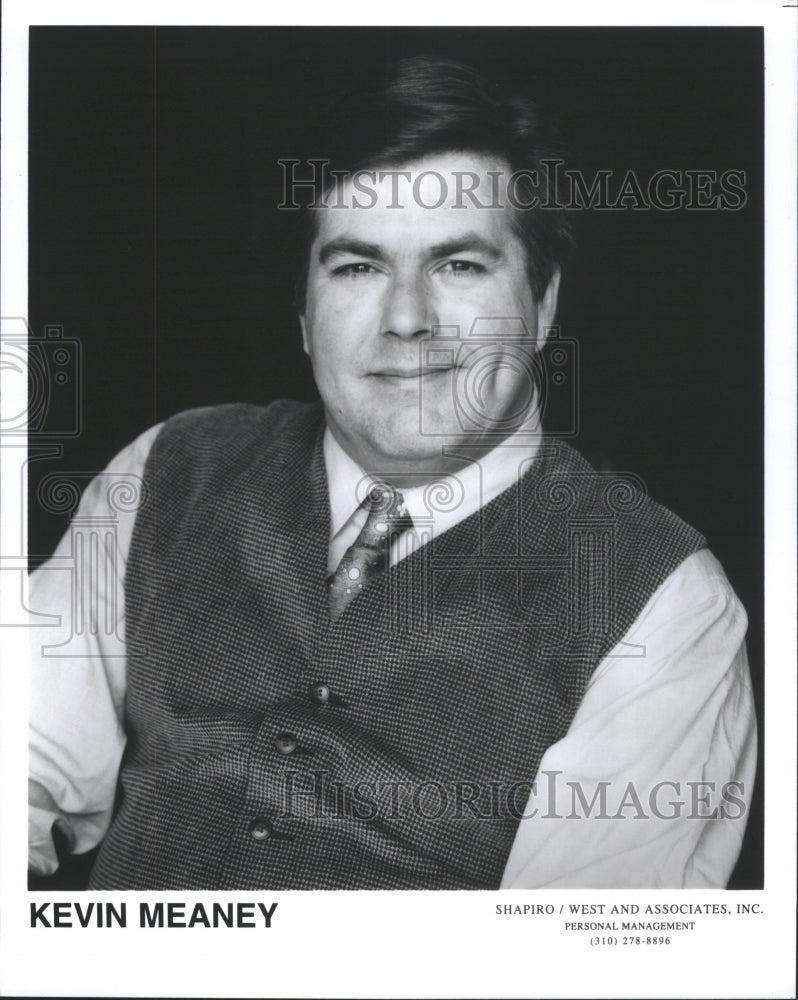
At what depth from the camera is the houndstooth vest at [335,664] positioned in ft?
3.50

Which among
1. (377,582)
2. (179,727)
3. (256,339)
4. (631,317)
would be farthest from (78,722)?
(631,317)

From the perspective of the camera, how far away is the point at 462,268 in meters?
1.07

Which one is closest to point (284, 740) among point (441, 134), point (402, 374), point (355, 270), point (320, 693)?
point (320, 693)

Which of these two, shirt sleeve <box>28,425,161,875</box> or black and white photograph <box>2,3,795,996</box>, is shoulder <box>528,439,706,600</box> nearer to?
black and white photograph <box>2,3,795,996</box>

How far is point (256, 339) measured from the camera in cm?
112

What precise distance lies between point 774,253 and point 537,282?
0.31 m

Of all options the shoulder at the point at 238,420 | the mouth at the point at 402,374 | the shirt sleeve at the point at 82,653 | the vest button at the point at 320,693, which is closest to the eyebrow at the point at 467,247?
the mouth at the point at 402,374

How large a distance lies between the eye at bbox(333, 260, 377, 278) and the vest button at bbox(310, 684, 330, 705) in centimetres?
47

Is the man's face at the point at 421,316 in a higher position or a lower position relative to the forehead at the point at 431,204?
lower

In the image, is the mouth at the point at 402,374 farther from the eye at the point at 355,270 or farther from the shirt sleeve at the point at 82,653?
the shirt sleeve at the point at 82,653

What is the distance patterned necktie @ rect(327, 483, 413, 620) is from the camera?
3.53ft

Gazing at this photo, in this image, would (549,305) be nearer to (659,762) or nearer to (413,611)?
(413,611)

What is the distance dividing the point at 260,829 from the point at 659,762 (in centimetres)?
47

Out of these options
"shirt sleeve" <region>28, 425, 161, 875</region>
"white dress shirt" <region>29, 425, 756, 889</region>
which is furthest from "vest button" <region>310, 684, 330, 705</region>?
"shirt sleeve" <region>28, 425, 161, 875</region>
